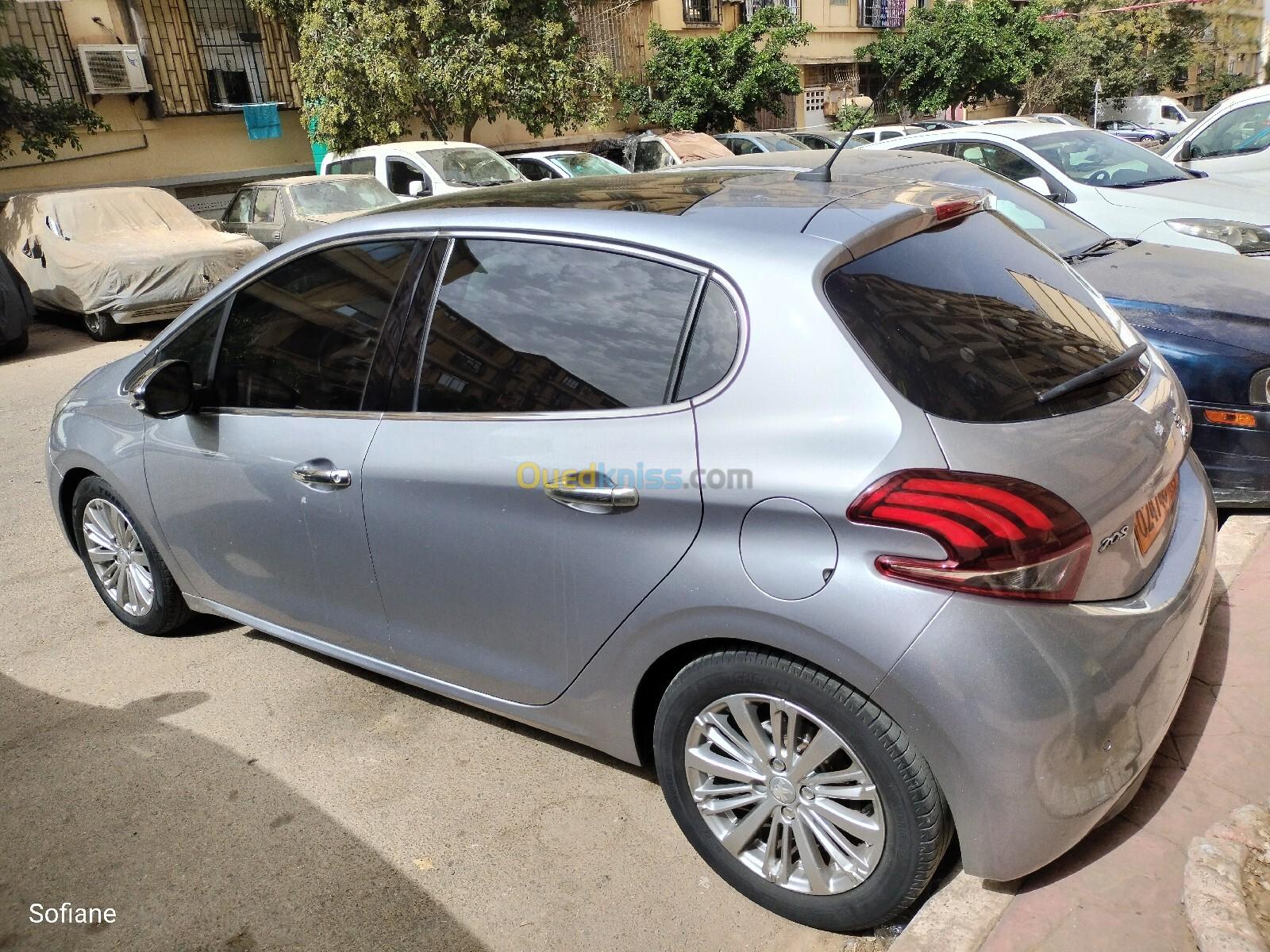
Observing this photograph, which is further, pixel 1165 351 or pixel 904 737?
pixel 1165 351

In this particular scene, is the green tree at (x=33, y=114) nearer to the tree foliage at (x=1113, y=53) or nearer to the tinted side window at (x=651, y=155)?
the tinted side window at (x=651, y=155)

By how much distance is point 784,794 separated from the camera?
232 centimetres

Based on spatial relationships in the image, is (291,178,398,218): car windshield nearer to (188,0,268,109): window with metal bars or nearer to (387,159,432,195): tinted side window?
(387,159,432,195): tinted side window

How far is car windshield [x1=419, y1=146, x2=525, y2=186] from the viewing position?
13.1 metres

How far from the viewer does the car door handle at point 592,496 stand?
2318 mm

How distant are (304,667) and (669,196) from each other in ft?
7.49

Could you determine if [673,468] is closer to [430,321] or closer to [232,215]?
[430,321]

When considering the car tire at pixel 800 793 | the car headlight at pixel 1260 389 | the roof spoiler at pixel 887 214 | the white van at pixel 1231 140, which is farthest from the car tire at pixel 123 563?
the white van at pixel 1231 140

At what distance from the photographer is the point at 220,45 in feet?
58.7

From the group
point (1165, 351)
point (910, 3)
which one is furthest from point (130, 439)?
point (910, 3)

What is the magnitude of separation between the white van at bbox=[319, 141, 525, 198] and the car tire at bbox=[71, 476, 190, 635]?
945cm

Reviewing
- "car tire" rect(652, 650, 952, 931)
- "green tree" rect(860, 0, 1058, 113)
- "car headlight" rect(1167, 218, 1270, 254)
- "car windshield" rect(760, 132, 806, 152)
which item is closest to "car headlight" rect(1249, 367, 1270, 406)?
"car tire" rect(652, 650, 952, 931)

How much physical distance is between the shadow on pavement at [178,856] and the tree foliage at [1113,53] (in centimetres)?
3456

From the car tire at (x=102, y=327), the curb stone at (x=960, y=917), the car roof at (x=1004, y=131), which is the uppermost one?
the car roof at (x=1004, y=131)
